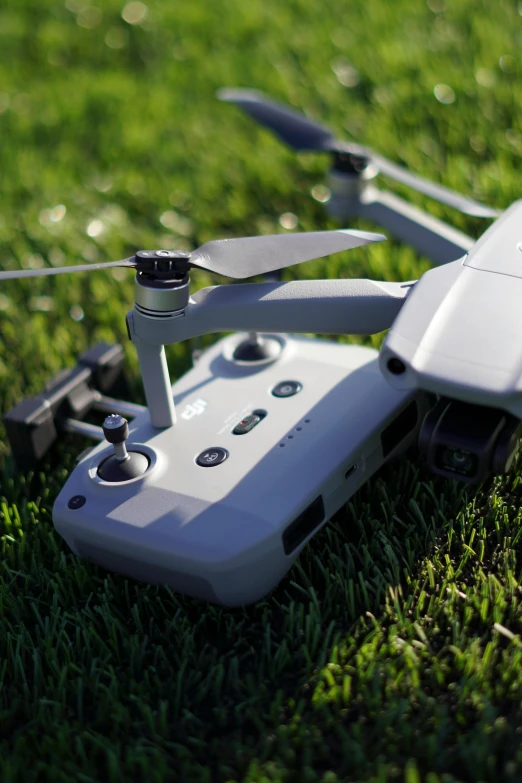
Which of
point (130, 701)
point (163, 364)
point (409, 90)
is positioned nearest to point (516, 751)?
point (130, 701)

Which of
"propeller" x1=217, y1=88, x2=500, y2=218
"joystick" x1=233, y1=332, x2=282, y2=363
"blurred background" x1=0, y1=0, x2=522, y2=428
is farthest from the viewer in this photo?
"blurred background" x1=0, y1=0, x2=522, y2=428

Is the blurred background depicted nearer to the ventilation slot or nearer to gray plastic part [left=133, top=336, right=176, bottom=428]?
gray plastic part [left=133, top=336, right=176, bottom=428]

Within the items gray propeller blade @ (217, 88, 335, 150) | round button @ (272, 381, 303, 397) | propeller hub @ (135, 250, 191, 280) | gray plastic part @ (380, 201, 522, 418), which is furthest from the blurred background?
gray plastic part @ (380, 201, 522, 418)

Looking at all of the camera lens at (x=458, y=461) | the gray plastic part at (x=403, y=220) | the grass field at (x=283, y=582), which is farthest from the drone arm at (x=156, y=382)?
the gray plastic part at (x=403, y=220)

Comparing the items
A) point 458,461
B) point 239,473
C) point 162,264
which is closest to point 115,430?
point 239,473

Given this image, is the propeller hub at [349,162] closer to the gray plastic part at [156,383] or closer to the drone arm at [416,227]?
the drone arm at [416,227]

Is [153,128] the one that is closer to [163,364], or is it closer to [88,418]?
[88,418]

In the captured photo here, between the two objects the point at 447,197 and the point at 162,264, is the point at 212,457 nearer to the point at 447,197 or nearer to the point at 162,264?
the point at 162,264
